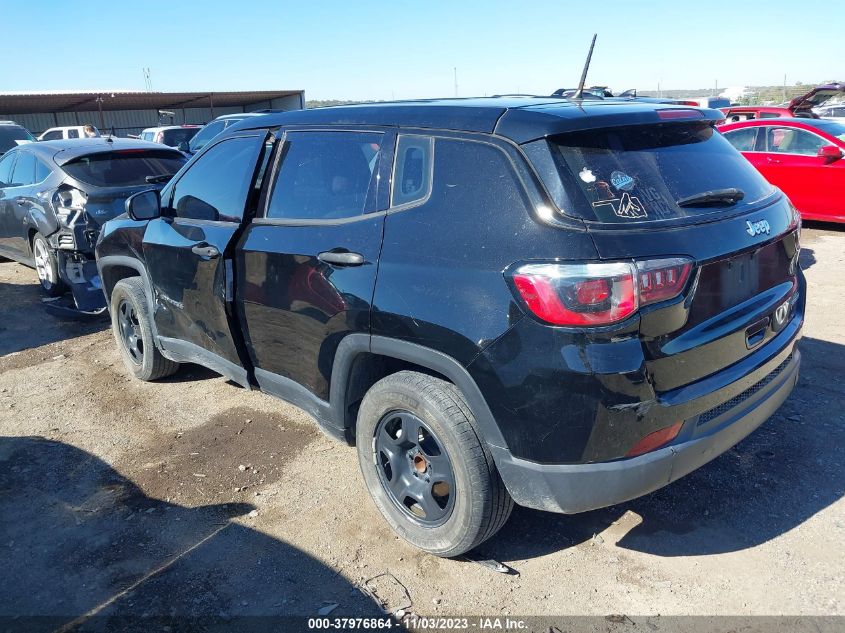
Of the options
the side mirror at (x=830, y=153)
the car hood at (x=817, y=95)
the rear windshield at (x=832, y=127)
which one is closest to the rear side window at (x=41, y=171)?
the side mirror at (x=830, y=153)

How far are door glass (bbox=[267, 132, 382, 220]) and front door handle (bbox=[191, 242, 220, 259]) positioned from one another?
0.46 meters

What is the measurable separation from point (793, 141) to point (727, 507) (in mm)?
8621

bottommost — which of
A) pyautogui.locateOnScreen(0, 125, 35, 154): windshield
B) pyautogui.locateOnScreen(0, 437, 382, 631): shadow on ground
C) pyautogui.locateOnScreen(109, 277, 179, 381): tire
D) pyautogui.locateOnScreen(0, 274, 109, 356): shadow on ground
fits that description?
pyautogui.locateOnScreen(0, 437, 382, 631): shadow on ground

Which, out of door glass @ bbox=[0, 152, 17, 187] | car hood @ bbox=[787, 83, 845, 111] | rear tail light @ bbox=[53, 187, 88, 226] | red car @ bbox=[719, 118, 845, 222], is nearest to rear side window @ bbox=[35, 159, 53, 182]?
rear tail light @ bbox=[53, 187, 88, 226]

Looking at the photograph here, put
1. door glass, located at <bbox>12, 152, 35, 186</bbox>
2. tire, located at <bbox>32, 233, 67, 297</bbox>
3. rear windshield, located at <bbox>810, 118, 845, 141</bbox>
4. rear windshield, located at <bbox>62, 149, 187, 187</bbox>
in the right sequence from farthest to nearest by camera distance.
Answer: rear windshield, located at <bbox>810, 118, 845, 141</bbox>
door glass, located at <bbox>12, 152, 35, 186</bbox>
tire, located at <bbox>32, 233, 67, 297</bbox>
rear windshield, located at <bbox>62, 149, 187, 187</bbox>

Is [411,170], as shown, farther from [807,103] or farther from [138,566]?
[807,103]

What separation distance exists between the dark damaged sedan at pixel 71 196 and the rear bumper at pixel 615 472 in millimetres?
5623

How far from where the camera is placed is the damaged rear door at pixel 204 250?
3707 mm

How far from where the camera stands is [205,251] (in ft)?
12.5

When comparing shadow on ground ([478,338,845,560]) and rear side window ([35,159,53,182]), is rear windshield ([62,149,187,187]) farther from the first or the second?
shadow on ground ([478,338,845,560])

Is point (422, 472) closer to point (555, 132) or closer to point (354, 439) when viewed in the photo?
point (354, 439)

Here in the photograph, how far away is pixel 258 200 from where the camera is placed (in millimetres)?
3592

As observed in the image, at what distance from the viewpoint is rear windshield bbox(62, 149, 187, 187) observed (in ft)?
22.7

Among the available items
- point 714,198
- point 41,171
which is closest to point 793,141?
point 714,198
